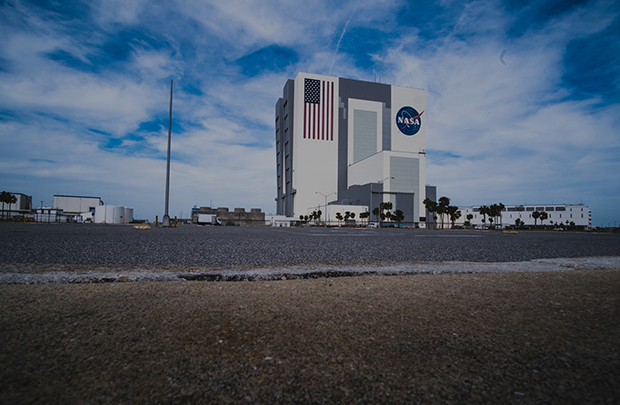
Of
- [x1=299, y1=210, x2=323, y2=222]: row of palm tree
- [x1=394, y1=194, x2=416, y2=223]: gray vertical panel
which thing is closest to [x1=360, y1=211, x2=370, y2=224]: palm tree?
[x1=394, y1=194, x2=416, y2=223]: gray vertical panel

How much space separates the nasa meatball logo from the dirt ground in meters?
86.4

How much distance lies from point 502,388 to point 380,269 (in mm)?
2091

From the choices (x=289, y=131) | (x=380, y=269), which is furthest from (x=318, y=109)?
(x=380, y=269)

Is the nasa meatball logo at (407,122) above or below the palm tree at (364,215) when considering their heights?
above

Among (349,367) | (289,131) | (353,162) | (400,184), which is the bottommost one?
(349,367)

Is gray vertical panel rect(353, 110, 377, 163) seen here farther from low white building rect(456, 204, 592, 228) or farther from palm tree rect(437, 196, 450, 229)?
low white building rect(456, 204, 592, 228)

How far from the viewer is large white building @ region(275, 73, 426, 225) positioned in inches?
3105

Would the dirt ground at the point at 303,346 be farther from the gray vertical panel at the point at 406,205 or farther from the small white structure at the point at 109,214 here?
the gray vertical panel at the point at 406,205

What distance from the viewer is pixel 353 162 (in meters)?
83.2

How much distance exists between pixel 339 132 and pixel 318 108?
306 inches

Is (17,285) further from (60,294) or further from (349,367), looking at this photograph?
(349,367)

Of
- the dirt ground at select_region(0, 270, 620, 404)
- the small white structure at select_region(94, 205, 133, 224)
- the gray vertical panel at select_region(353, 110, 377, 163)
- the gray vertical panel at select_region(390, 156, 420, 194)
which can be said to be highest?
the gray vertical panel at select_region(353, 110, 377, 163)

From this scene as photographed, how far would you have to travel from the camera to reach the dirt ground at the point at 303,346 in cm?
99

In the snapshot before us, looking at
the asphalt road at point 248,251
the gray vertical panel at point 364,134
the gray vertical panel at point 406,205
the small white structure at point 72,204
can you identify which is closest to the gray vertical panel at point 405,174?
the gray vertical panel at point 406,205
